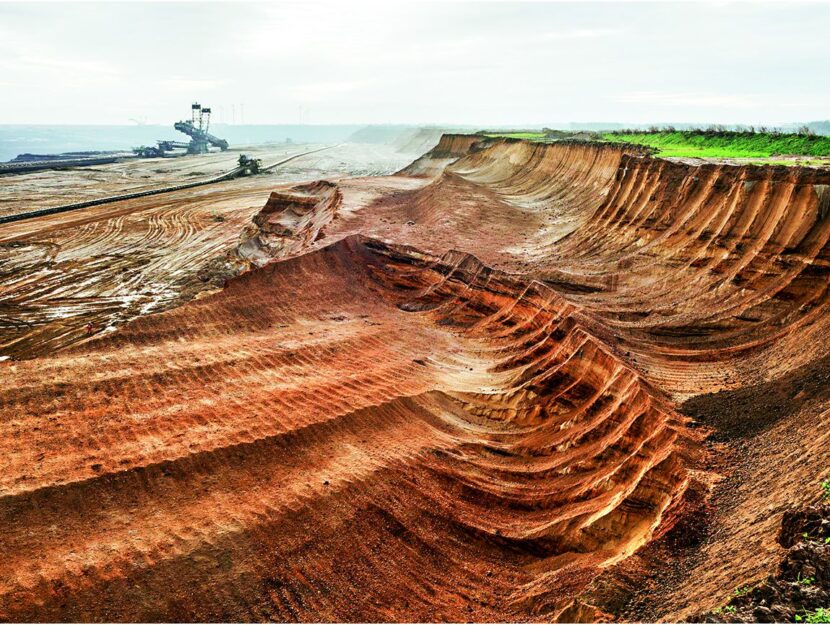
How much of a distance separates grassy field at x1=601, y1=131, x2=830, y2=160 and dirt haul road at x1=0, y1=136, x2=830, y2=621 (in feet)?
15.1

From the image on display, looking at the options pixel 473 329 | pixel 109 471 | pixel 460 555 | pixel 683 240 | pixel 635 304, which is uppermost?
pixel 683 240

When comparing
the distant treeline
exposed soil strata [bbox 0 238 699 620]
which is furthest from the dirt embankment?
exposed soil strata [bbox 0 238 699 620]

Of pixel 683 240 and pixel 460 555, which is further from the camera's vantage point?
pixel 683 240

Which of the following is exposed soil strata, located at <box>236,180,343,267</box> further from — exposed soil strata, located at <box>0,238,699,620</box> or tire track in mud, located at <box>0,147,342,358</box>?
exposed soil strata, located at <box>0,238,699,620</box>

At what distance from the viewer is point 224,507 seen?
9023mm

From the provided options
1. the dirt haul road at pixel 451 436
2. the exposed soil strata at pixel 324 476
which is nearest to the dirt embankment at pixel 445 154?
the dirt haul road at pixel 451 436

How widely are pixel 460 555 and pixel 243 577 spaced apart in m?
3.41

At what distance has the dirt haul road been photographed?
7.47 m

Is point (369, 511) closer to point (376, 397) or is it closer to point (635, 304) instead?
point (376, 397)

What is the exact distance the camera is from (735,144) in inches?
1006

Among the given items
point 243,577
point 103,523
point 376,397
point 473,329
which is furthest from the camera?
point 473,329

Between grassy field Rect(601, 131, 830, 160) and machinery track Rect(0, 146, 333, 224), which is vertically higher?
grassy field Rect(601, 131, 830, 160)

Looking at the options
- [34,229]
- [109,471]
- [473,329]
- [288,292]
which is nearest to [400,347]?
[473,329]

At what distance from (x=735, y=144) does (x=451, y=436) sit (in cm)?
2239
